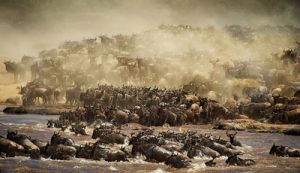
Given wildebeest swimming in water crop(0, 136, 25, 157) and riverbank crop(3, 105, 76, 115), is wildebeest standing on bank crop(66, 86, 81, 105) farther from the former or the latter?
wildebeest swimming in water crop(0, 136, 25, 157)

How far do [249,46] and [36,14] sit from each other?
268ft

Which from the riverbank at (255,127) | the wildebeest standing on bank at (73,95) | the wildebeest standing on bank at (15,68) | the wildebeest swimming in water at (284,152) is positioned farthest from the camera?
the wildebeest standing on bank at (15,68)

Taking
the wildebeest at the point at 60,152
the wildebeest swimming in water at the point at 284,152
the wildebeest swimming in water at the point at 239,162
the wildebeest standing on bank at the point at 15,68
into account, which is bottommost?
the wildebeest swimming in water at the point at 239,162

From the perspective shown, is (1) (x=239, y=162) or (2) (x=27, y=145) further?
(2) (x=27, y=145)

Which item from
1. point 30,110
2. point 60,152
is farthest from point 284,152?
point 30,110

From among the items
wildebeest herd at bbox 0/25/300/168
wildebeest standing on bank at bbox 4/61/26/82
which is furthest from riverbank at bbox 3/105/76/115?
wildebeest standing on bank at bbox 4/61/26/82

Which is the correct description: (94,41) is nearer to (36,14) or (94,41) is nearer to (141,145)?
(36,14)

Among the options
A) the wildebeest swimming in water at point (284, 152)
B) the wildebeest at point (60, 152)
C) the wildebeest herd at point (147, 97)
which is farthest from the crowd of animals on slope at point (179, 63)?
the wildebeest at point (60, 152)

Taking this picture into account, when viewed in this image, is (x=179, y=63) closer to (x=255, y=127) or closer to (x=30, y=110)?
(x=30, y=110)

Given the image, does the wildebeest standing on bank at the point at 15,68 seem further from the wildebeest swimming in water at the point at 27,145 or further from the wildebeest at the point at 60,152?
the wildebeest at the point at 60,152

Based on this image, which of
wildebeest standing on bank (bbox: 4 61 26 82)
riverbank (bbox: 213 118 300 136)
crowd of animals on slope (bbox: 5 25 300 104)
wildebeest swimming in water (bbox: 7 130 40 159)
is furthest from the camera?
wildebeest standing on bank (bbox: 4 61 26 82)

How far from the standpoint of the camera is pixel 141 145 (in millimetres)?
45250

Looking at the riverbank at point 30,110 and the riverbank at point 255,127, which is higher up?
the riverbank at point 30,110

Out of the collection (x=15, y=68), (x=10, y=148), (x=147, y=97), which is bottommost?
(x=10, y=148)
